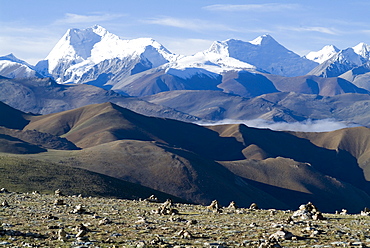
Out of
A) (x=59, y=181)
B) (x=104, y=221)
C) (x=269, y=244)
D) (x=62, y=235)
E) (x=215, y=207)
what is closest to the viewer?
(x=269, y=244)

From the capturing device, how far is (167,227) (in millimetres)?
33250

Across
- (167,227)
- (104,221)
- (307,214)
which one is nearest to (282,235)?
(167,227)

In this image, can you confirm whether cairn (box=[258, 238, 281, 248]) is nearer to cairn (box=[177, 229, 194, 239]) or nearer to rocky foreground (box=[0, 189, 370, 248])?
rocky foreground (box=[0, 189, 370, 248])

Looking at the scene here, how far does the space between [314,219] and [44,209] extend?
17.3 meters

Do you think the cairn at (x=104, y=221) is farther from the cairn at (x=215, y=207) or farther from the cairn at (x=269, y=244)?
the cairn at (x=215, y=207)

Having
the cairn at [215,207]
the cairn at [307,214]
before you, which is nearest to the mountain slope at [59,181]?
the cairn at [215,207]

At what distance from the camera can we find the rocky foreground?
2788 cm

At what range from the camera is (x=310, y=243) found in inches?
1101

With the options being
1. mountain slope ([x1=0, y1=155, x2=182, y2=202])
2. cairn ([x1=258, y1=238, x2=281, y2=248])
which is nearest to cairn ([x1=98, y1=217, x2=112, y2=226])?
cairn ([x1=258, y1=238, x2=281, y2=248])

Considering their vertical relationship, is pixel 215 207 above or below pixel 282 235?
below

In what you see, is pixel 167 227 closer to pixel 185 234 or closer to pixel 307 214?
pixel 185 234

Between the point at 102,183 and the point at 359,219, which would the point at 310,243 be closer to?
the point at 359,219

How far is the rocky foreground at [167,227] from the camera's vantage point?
27.9m

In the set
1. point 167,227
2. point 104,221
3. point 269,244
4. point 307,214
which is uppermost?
point 269,244
